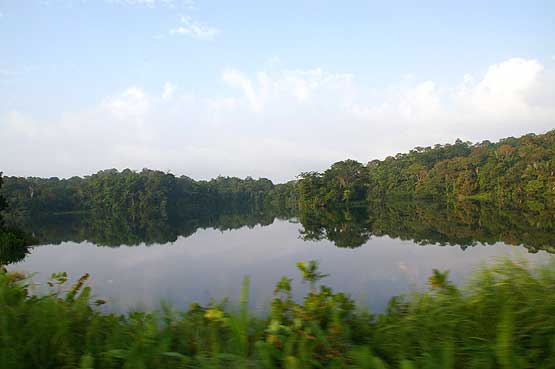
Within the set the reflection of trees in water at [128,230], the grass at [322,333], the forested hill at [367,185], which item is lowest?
the reflection of trees in water at [128,230]

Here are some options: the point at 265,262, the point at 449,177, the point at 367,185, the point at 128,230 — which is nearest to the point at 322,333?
the point at 265,262

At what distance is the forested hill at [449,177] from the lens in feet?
131

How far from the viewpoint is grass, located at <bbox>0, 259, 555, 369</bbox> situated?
1689 millimetres

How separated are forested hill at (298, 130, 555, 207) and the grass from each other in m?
40.3

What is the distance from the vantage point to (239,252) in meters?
14.0

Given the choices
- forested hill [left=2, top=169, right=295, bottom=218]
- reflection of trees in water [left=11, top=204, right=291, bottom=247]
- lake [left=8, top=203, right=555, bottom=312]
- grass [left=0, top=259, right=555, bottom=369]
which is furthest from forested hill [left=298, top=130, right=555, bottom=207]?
grass [left=0, top=259, right=555, bottom=369]

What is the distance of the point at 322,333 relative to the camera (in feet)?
6.74

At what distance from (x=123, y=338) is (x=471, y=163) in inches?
2246

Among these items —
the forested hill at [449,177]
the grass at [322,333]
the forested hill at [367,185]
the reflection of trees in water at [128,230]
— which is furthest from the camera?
the forested hill at [367,185]

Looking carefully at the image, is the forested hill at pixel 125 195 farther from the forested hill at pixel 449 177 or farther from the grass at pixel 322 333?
the grass at pixel 322 333

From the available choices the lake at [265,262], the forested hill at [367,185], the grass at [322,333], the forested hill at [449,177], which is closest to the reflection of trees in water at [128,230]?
the lake at [265,262]

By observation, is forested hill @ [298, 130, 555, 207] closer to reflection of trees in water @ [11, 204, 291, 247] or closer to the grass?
reflection of trees in water @ [11, 204, 291, 247]

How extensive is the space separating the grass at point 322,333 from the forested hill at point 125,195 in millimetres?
44353

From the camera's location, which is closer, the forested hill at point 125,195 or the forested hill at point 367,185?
the forested hill at point 367,185
